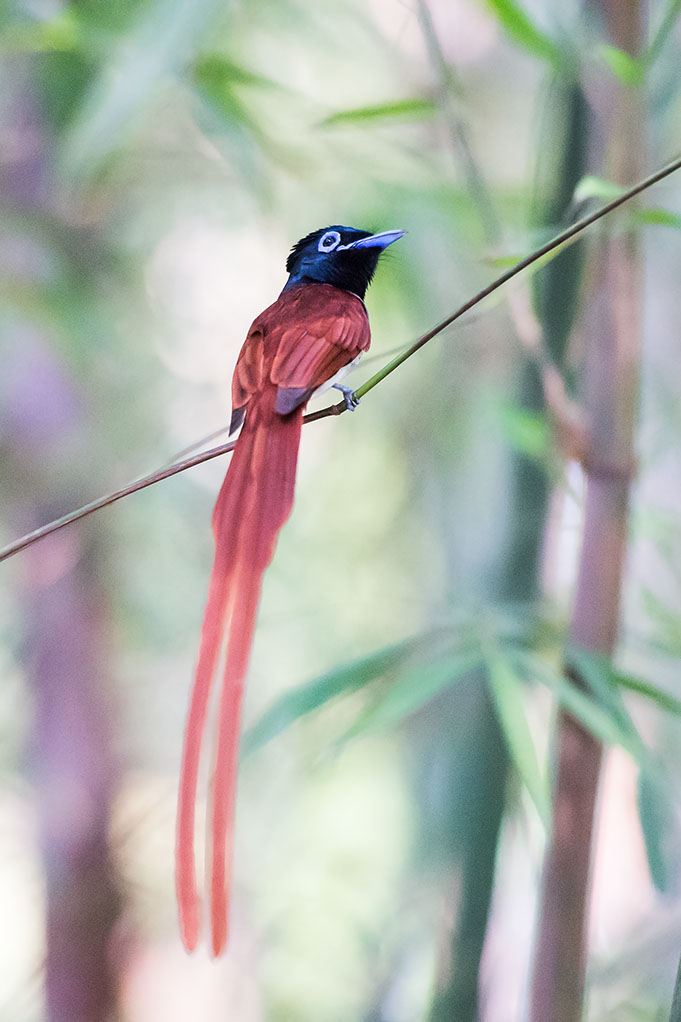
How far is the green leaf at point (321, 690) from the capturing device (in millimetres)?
502

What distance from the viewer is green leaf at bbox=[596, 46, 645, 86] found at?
0.40 meters

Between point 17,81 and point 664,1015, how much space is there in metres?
0.83

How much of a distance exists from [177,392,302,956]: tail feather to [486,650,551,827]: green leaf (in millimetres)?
282

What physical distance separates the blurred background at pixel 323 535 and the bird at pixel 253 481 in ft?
0.90

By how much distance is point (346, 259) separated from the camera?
0.26 m

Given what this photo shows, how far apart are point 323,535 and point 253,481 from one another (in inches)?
24.0

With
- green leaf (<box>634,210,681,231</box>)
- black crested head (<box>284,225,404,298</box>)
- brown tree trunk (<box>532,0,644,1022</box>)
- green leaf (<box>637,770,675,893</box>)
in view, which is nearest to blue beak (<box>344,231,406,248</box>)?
black crested head (<box>284,225,404,298</box>)

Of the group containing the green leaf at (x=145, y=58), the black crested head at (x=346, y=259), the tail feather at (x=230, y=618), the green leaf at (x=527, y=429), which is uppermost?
the green leaf at (x=145, y=58)

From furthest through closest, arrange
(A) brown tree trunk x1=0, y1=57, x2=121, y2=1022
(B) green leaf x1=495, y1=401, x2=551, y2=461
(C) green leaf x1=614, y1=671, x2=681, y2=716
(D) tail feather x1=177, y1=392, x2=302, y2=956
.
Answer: (A) brown tree trunk x1=0, y1=57, x2=121, y2=1022
(B) green leaf x1=495, y1=401, x2=551, y2=461
(C) green leaf x1=614, y1=671, x2=681, y2=716
(D) tail feather x1=177, y1=392, x2=302, y2=956

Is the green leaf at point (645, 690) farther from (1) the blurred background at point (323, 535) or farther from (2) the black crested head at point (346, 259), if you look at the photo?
(2) the black crested head at point (346, 259)

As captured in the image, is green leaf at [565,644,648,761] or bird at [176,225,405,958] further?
green leaf at [565,644,648,761]

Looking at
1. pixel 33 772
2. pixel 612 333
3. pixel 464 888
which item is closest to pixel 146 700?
pixel 33 772

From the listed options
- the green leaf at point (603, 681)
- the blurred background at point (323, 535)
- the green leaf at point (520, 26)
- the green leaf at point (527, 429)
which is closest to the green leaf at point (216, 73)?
the blurred background at point (323, 535)

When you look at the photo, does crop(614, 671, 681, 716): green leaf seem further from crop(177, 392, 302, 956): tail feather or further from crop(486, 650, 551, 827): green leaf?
crop(177, 392, 302, 956): tail feather
